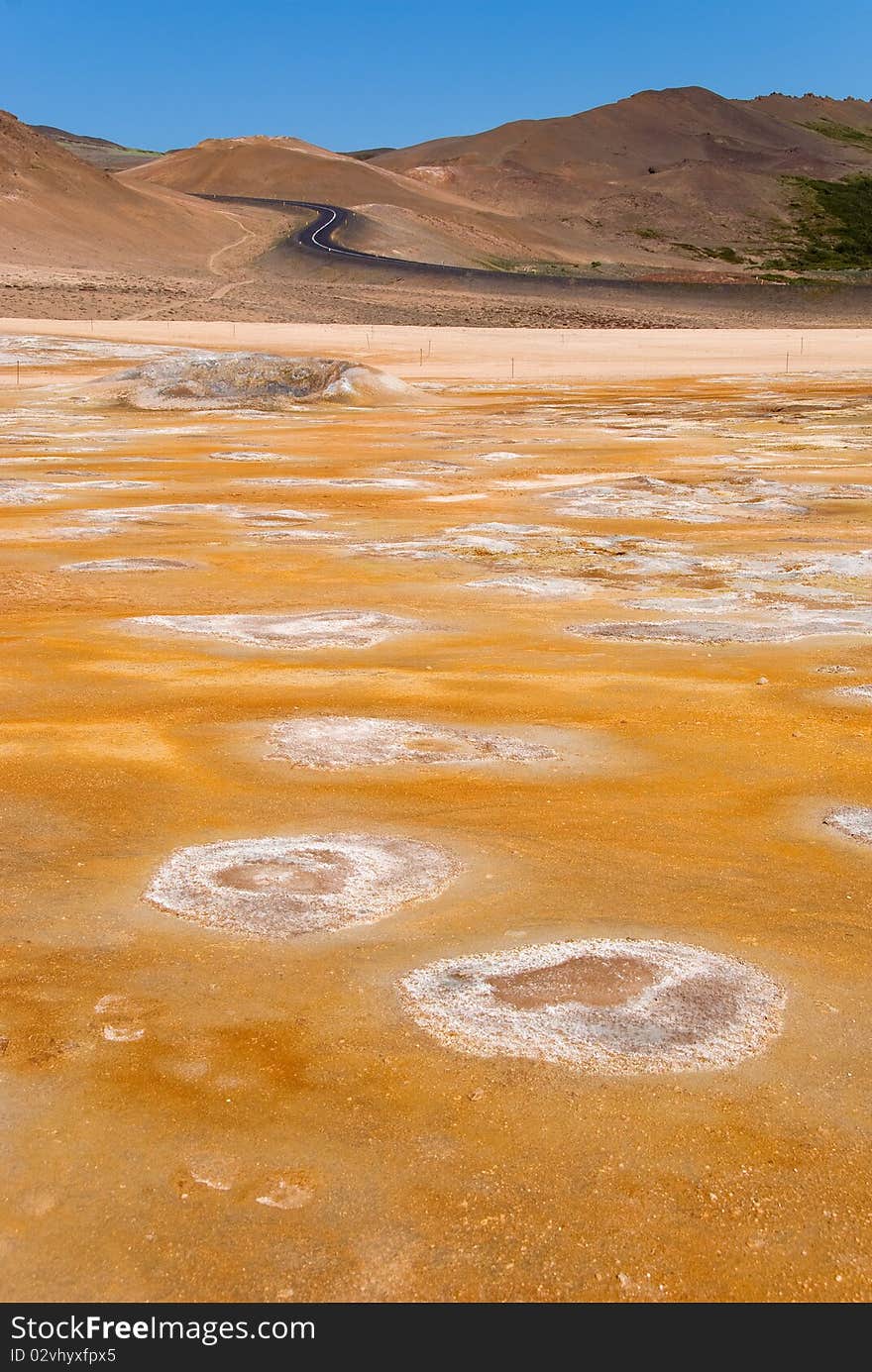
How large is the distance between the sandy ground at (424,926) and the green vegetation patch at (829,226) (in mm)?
82102

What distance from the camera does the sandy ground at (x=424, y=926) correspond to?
3.11m

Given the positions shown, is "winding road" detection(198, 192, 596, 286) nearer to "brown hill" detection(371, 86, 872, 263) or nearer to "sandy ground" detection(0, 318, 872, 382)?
"sandy ground" detection(0, 318, 872, 382)

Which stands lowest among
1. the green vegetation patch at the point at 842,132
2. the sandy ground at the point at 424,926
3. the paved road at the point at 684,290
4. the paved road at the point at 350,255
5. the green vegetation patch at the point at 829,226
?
the sandy ground at the point at 424,926

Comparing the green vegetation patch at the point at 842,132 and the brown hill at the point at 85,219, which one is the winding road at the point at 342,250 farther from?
the green vegetation patch at the point at 842,132

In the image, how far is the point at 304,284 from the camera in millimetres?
62188

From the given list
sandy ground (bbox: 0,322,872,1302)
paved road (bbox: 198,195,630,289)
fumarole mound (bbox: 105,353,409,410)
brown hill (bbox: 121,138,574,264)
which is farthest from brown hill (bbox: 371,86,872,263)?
sandy ground (bbox: 0,322,872,1302)

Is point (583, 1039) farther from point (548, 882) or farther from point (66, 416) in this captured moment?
point (66, 416)

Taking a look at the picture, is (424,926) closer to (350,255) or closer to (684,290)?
(684,290)

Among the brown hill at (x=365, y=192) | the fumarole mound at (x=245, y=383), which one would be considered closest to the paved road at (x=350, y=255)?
the brown hill at (x=365, y=192)

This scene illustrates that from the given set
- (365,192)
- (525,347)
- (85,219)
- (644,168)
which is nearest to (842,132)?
(644,168)

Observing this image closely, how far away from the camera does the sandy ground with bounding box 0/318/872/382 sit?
36.7 metres

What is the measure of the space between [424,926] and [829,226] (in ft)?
373

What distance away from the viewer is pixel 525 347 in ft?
142
